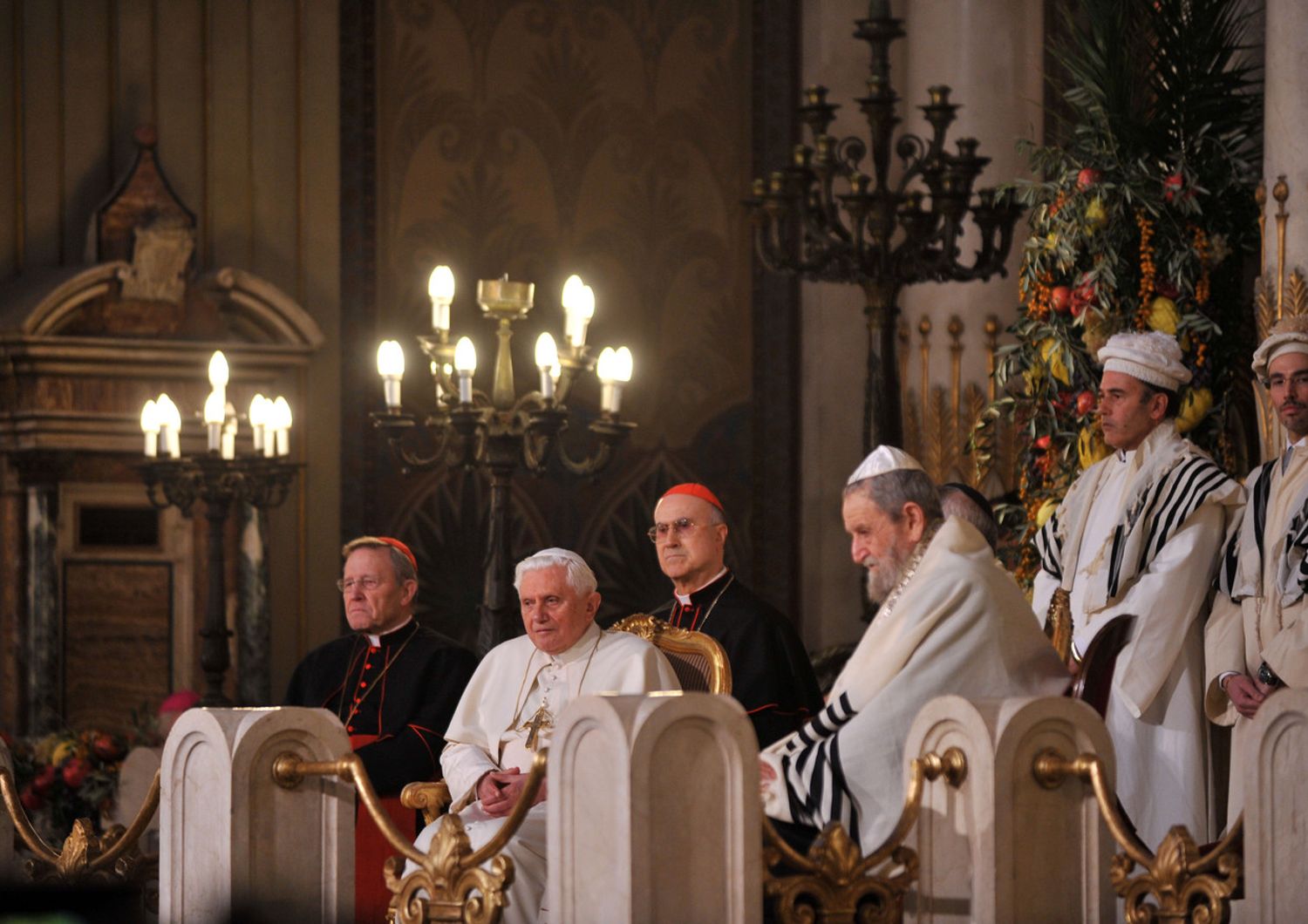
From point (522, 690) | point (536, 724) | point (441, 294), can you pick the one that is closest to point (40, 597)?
point (441, 294)

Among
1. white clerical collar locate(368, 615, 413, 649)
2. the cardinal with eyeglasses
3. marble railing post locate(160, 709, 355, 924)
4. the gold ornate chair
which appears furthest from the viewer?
white clerical collar locate(368, 615, 413, 649)

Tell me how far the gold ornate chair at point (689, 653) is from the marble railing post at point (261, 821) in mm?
1304

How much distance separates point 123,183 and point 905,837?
272 inches

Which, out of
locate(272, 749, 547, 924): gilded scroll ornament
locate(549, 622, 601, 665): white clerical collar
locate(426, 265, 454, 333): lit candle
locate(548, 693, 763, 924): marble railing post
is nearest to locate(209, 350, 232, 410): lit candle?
locate(426, 265, 454, 333): lit candle

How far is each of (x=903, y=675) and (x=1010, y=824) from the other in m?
0.51

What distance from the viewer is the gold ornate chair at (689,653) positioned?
5801 mm

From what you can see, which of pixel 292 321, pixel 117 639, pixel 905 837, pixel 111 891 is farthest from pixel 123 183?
pixel 111 891

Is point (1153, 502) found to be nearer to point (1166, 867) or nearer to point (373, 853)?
point (1166, 867)

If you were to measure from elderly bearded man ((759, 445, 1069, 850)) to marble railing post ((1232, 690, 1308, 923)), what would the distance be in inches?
24.6

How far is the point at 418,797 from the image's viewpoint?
5.21 m

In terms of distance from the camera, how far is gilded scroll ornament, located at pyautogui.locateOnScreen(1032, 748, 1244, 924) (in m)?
4.15

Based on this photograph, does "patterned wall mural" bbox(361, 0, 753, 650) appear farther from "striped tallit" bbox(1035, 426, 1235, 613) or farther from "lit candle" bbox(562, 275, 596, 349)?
"striped tallit" bbox(1035, 426, 1235, 613)

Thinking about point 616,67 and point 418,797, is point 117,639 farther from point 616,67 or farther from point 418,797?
point 418,797

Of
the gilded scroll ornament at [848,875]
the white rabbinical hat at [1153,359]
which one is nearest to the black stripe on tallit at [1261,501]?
the white rabbinical hat at [1153,359]
